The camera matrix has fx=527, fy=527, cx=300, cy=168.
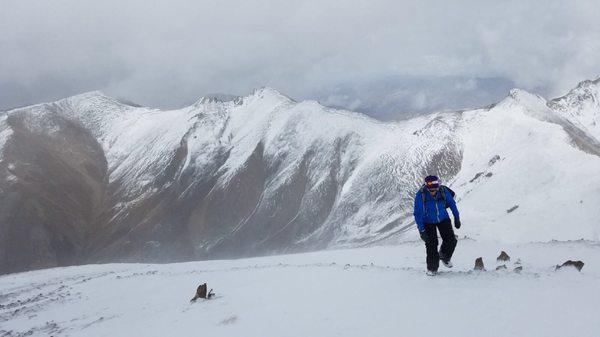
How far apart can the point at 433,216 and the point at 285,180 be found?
427 feet

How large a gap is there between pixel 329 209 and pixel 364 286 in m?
111

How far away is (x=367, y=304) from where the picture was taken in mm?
13000

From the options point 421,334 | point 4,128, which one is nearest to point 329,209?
point 421,334

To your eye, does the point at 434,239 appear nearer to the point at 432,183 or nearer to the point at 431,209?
the point at 431,209

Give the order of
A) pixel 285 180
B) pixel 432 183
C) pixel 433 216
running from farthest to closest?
pixel 285 180 → pixel 433 216 → pixel 432 183

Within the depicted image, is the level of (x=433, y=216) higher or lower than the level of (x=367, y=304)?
higher

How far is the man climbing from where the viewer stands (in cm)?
1531

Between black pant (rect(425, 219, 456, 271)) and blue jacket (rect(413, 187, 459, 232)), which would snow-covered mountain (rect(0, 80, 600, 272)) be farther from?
blue jacket (rect(413, 187, 459, 232))

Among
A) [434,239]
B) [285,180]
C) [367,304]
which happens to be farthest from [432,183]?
[285,180]

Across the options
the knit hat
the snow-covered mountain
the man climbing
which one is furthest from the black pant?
the snow-covered mountain

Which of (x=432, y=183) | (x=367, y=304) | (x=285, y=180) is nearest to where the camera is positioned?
(x=367, y=304)

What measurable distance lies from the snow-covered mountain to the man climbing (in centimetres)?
3872

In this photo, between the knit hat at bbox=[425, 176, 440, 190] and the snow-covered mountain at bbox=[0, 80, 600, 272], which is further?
the snow-covered mountain at bbox=[0, 80, 600, 272]

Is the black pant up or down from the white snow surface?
up
